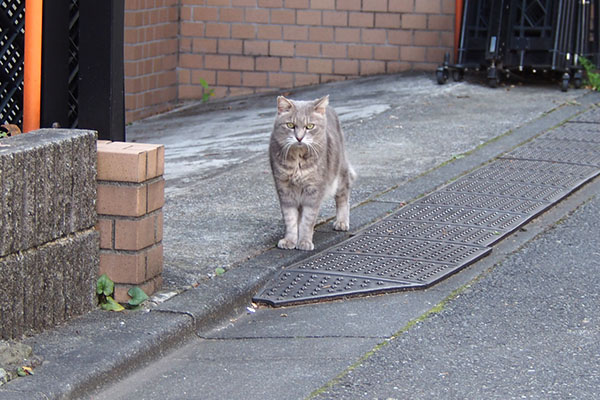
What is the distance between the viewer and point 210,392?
3.88 metres

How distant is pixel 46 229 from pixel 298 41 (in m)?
8.56

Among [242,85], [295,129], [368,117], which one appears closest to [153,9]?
[242,85]

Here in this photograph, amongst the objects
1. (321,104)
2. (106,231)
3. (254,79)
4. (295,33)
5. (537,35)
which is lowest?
(106,231)

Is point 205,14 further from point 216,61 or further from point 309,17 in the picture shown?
point 309,17

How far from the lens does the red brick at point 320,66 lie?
12.4m

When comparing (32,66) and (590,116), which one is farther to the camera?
(590,116)

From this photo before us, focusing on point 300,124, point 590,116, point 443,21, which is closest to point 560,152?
point 590,116

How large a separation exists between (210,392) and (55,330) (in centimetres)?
84

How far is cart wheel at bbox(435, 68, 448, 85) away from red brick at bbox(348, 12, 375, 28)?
1336 mm

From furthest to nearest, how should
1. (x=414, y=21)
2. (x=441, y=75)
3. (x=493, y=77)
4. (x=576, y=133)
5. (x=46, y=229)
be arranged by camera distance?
(x=414, y=21), (x=441, y=75), (x=493, y=77), (x=576, y=133), (x=46, y=229)

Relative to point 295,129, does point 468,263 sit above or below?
below

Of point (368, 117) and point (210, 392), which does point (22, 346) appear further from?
point (368, 117)

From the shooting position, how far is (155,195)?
4.72 m

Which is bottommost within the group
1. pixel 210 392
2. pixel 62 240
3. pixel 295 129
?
pixel 210 392
